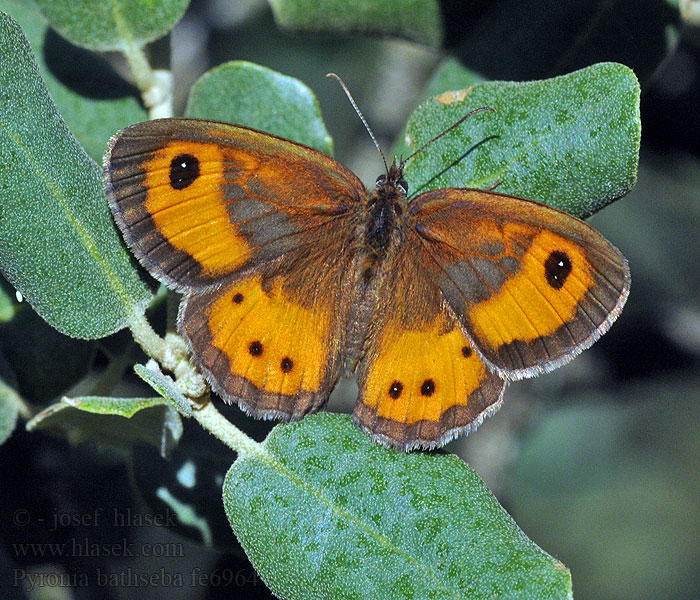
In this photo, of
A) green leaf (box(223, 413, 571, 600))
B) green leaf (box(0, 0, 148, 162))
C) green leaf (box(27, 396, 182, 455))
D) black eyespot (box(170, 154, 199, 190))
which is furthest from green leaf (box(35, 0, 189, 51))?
green leaf (box(223, 413, 571, 600))

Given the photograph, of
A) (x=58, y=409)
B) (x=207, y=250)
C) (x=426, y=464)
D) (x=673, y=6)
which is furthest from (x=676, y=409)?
(x=58, y=409)

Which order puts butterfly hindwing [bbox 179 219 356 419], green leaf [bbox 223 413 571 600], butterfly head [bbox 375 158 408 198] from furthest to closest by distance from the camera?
butterfly head [bbox 375 158 408 198], butterfly hindwing [bbox 179 219 356 419], green leaf [bbox 223 413 571 600]

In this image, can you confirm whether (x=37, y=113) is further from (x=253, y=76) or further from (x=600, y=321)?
(x=600, y=321)

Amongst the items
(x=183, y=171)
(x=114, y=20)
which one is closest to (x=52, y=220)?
(x=183, y=171)

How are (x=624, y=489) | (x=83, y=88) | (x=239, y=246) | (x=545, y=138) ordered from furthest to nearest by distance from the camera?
(x=624, y=489) → (x=83, y=88) → (x=239, y=246) → (x=545, y=138)

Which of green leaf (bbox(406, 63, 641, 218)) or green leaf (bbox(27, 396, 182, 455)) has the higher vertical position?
green leaf (bbox(406, 63, 641, 218))

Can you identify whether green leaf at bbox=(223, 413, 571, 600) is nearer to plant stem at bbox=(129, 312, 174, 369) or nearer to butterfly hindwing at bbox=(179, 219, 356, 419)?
butterfly hindwing at bbox=(179, 219, 356, 419)

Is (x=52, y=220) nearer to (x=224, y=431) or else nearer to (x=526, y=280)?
(x=224, y=431)
